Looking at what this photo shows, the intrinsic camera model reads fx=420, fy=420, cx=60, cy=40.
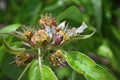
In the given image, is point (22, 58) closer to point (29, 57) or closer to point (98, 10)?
point (29, 57)

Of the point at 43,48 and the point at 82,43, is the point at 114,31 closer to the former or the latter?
the point at 82,43

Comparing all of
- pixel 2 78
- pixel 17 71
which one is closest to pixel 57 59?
pixel 17 71

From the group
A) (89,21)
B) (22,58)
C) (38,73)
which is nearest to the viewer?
(38,73)

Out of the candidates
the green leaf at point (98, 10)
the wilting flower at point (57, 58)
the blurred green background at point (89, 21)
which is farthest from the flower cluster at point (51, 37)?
the green leaf at point (98, 10)

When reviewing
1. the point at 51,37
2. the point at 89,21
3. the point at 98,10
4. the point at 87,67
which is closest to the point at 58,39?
the point at 51,37

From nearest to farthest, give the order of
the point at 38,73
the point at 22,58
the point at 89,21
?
the point at 38,73 → the point at 22,58 → the point at 89,21

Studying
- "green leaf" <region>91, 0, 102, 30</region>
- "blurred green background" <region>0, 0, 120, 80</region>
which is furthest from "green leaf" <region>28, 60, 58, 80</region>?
"green leaf" <region>91, 0, 102, 30</region>
